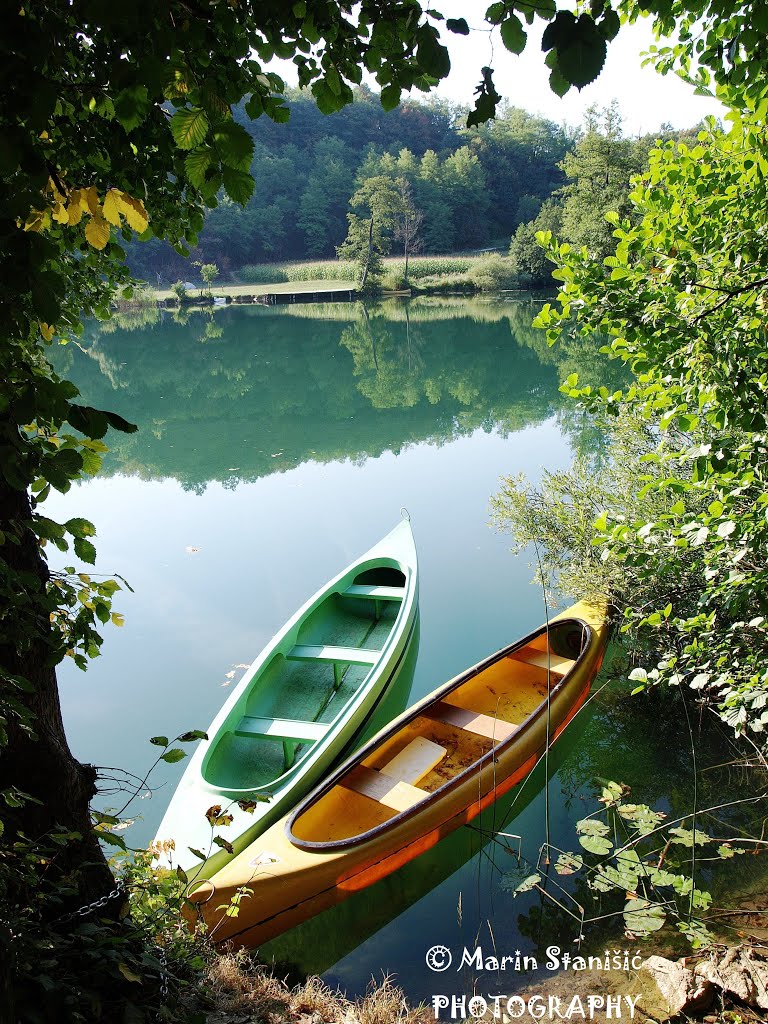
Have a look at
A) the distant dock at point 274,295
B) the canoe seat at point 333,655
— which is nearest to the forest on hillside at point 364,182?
the distant dock at point 274,295

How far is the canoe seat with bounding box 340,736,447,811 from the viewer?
3977mm

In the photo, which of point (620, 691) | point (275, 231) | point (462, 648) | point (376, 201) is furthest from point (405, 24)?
point (275, 231)

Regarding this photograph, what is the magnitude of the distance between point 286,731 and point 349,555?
3.92 m

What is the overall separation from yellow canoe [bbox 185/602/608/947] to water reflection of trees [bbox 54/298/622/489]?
277 inches

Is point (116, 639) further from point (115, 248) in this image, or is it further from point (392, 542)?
point (115, 248)

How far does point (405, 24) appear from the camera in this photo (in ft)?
4.95

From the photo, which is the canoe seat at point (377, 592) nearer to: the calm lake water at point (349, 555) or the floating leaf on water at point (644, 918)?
the calm lake water at point (349, 555)

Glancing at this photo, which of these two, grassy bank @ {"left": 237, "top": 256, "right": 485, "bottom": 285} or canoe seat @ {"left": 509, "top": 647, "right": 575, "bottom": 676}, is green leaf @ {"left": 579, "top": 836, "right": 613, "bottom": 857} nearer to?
canoe seat @ {"left": 509, "top": 647, "right": 575, "bottom": 676}

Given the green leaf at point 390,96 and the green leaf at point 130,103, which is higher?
the green leaf at point 390,96

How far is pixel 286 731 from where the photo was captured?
4.54 meters

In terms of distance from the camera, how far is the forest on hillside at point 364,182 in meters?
49.5

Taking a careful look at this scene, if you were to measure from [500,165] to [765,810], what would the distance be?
192 feet

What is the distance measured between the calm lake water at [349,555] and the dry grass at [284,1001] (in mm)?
334

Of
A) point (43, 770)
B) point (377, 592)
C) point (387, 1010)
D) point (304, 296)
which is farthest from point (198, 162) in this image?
point (304, 296)
